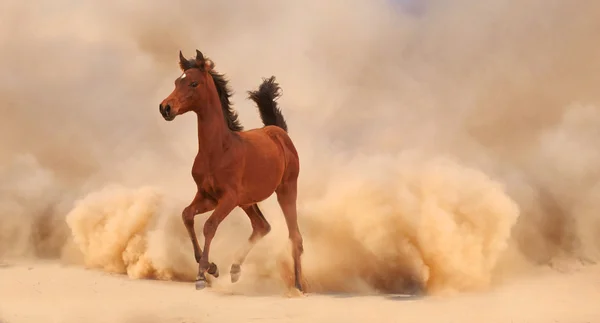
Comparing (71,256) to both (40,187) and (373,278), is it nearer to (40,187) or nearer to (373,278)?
(40,187)

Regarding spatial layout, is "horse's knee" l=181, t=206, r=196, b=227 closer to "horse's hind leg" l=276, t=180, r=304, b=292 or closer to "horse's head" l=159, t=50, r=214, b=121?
"horse's head" l=159, t=50, r=214, b=121

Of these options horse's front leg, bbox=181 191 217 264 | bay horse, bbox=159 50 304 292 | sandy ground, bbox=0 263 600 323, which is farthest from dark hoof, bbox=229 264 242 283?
horse's front leg, bbox=181 191 217 264

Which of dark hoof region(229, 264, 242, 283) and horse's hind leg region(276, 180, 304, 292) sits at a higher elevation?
horse's hind leg region(276, 180, 304, 292)

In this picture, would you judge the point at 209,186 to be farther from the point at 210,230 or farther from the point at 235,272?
the point at 235,272

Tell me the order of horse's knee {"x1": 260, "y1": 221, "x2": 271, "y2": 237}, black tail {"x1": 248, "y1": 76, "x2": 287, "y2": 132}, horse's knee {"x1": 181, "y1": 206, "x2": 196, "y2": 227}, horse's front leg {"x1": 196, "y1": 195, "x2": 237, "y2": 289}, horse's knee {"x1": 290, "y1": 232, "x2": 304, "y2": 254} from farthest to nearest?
black tail {"x1": 248, "y1": 76, "x2": 287, "y2": 132} → horse's knee {"x1": 260, "y1": 221, "x2": 271, "y2": 237} → horse's knee {"x1": 290, "y1": 232, "x2": 304, "y2": 254} → horse's knee {"x1": 181, "y1": 206, "x2": 196, "y2": 227} → horse's front leg {"x1": 196, "y1": 195, "x2": 237, "y2": 289}

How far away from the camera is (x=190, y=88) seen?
17.5 ft

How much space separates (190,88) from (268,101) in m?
1.78

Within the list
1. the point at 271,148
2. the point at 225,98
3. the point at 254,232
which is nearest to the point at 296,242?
the point at 254,232

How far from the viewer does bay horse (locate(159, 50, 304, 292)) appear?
5.33 m

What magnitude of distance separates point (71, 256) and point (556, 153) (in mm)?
8205

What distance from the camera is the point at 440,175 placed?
6930 mm

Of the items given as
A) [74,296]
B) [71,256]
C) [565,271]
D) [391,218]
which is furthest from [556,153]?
[71,256]

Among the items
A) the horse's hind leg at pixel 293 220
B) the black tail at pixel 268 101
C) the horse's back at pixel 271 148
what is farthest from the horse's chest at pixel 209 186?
the black tail at pixel 268 101

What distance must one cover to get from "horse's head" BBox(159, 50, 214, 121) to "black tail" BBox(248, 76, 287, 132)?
4.59 ft
